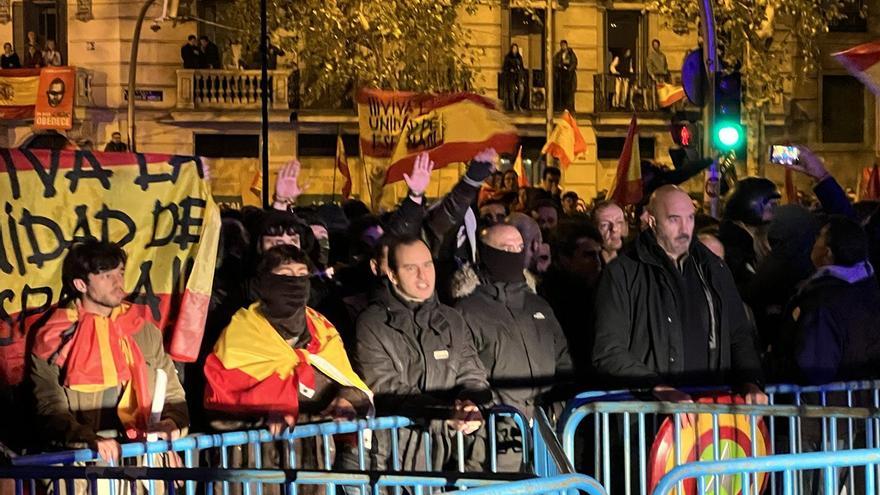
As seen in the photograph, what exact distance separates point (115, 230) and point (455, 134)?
20.3ft

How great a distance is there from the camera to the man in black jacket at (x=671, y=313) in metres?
7.05

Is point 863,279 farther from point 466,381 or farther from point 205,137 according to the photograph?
point 205,137

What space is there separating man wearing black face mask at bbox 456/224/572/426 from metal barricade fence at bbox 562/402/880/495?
19.1 inches

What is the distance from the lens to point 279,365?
623cm

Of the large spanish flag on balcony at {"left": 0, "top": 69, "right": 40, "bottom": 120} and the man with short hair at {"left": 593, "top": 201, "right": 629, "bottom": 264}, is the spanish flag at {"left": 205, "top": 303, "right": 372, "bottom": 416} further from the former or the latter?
the large spanish flag on balcony at {"left": 0, "top": 69, "right": 40, "bottom": 120}

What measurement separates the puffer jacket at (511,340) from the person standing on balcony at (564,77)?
29539mm

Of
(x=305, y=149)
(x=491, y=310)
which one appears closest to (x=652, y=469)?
(x=491, y=310)

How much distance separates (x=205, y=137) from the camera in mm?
37562

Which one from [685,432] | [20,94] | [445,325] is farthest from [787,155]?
[20,94]

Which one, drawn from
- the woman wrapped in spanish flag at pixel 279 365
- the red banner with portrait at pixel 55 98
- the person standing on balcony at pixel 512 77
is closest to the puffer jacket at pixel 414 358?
the woman wrapped in spanish flag at pixel 279 365

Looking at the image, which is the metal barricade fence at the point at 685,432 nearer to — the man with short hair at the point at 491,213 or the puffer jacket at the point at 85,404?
the puffer jacket at the point at 85,404

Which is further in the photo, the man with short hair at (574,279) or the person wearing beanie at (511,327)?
the man with short hair at (574,279)

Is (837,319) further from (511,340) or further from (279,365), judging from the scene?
(279,365)

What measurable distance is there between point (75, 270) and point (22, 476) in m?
1.71
